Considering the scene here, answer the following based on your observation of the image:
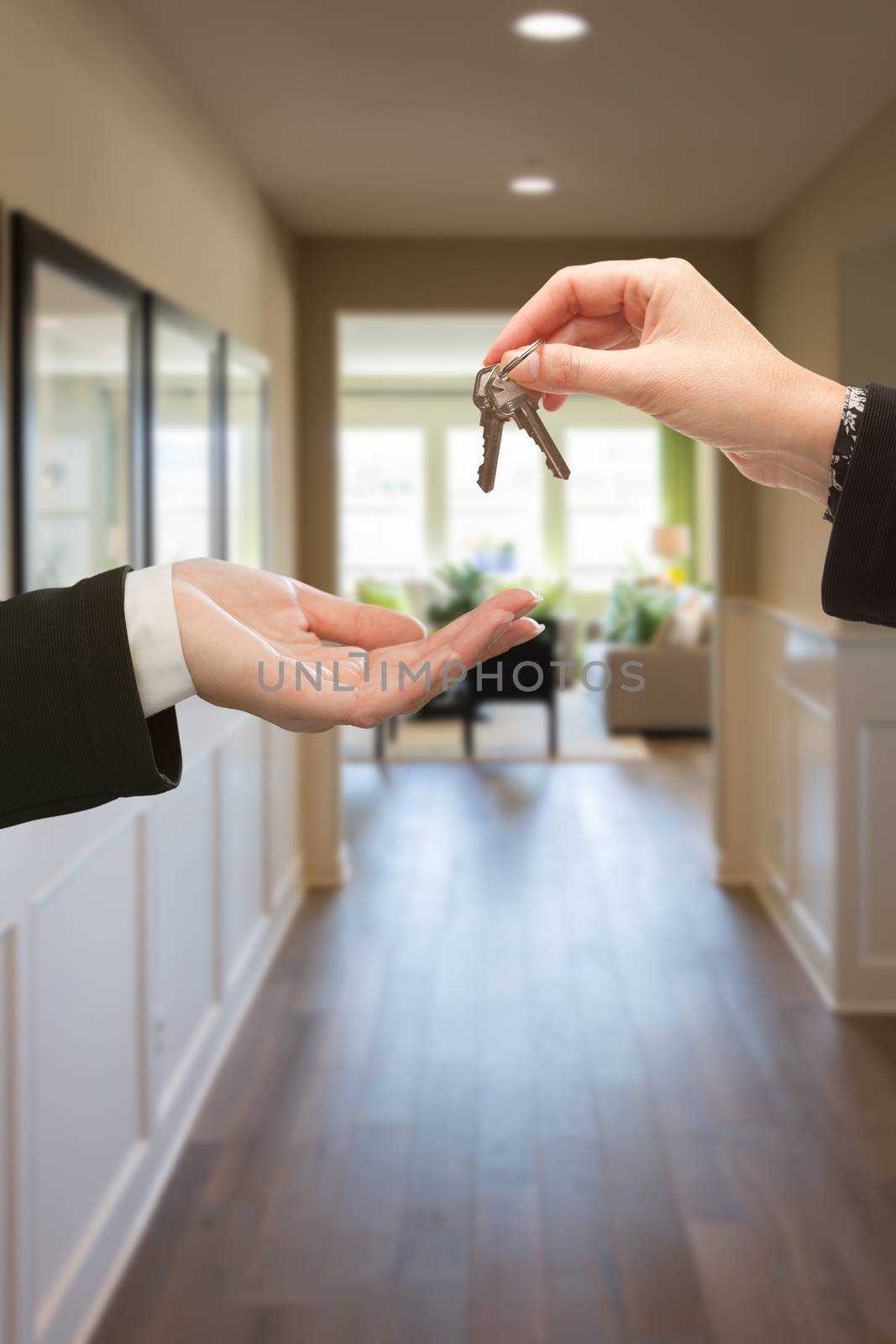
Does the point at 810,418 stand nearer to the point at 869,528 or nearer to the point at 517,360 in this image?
the point at 869,528

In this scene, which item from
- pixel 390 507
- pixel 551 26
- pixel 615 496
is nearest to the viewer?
pixel 551 26

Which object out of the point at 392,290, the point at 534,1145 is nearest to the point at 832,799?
the point at 534,1145

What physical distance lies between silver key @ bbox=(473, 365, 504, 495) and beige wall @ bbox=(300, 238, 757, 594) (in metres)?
3.56

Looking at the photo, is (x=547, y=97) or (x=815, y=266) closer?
(x=547, y=97)

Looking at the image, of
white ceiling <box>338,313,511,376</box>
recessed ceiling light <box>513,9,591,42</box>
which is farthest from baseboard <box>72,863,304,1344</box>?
white ceiling <box>338,313,511,376</box>

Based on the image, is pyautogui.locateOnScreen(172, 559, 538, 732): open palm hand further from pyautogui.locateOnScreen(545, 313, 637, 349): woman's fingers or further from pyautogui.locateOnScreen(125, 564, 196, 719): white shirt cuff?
pyautogui.locateOnScreen(545, 313, 637, 349): woman's fingers

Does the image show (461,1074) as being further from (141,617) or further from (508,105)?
(141,617)

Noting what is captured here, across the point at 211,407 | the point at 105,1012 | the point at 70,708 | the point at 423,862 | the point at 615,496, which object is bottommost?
the point at 423,862

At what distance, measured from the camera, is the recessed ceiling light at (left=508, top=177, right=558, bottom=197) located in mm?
3477

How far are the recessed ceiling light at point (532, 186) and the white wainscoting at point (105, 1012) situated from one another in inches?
64.1

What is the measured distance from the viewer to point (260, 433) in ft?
12.8

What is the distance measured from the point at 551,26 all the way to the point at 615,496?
27.8 ft

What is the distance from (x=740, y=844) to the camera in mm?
4785

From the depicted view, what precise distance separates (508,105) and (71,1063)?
2192 millimetres
